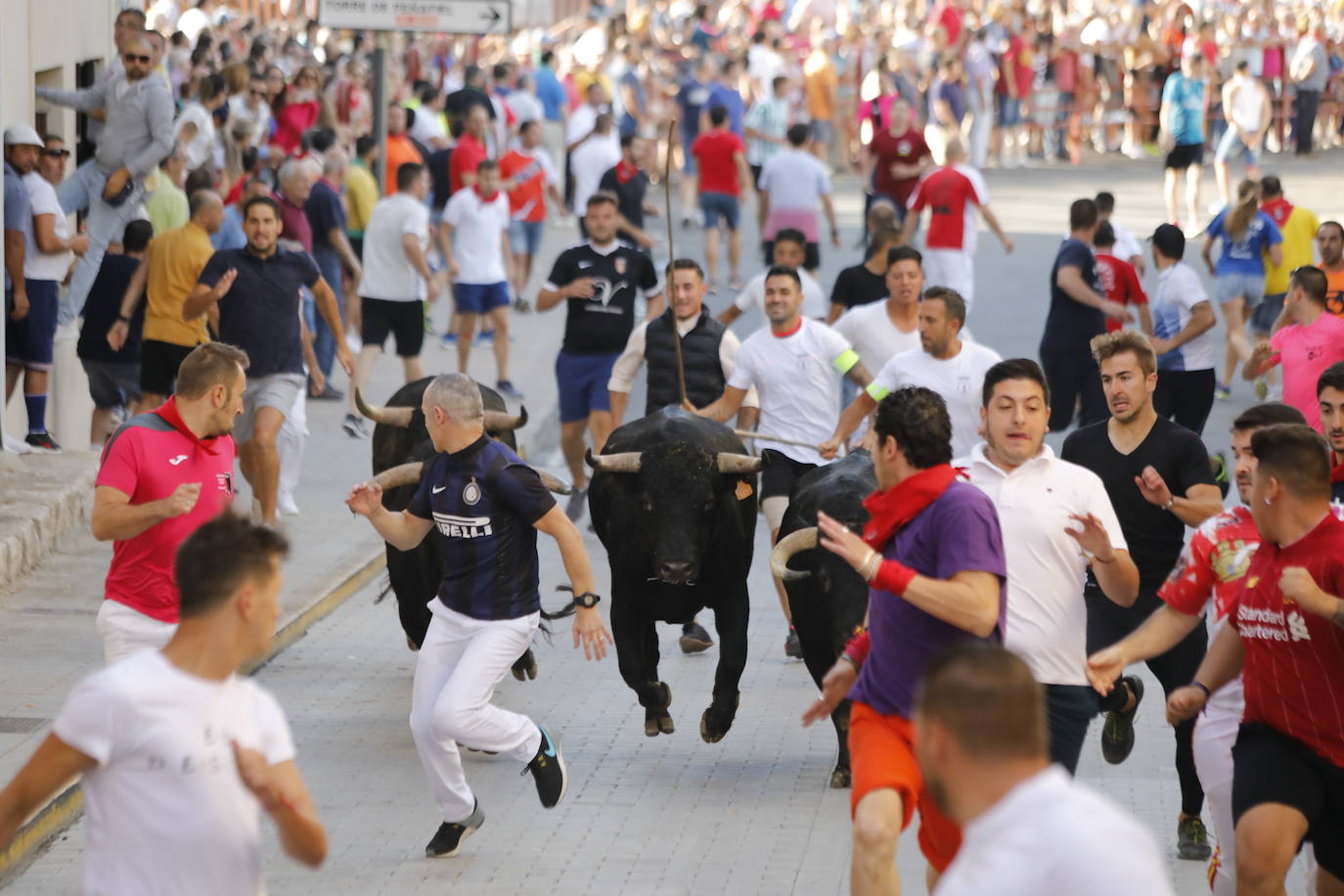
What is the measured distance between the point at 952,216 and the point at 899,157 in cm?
372

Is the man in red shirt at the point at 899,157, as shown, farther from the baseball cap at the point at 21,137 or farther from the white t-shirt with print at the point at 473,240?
the baseball cap at the point at 21,137

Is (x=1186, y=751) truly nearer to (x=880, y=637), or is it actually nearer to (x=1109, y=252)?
(x=880, y=637)

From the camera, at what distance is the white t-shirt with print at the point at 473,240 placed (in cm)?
1845

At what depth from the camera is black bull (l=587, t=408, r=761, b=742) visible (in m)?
8.98

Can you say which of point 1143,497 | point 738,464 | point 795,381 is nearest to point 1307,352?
point 795,381

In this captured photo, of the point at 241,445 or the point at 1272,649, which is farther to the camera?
the point at 241,445

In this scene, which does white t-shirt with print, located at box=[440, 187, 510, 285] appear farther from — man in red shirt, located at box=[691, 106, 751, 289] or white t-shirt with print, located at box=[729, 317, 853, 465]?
white t-shirt with print, located at box=[729, 317, 853, 465]

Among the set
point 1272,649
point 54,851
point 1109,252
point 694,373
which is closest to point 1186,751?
point 1272,649

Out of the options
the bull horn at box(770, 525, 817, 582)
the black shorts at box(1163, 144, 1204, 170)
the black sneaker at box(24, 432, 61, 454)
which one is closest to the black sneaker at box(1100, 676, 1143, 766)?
the bull horn at box(770, 525, 817, 582)

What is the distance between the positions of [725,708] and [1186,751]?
2103 mm

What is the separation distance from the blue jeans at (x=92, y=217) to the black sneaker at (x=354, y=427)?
2.26 metres

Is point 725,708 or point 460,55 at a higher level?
point 460,55

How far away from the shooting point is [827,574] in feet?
28.4

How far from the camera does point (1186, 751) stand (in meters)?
7.58
